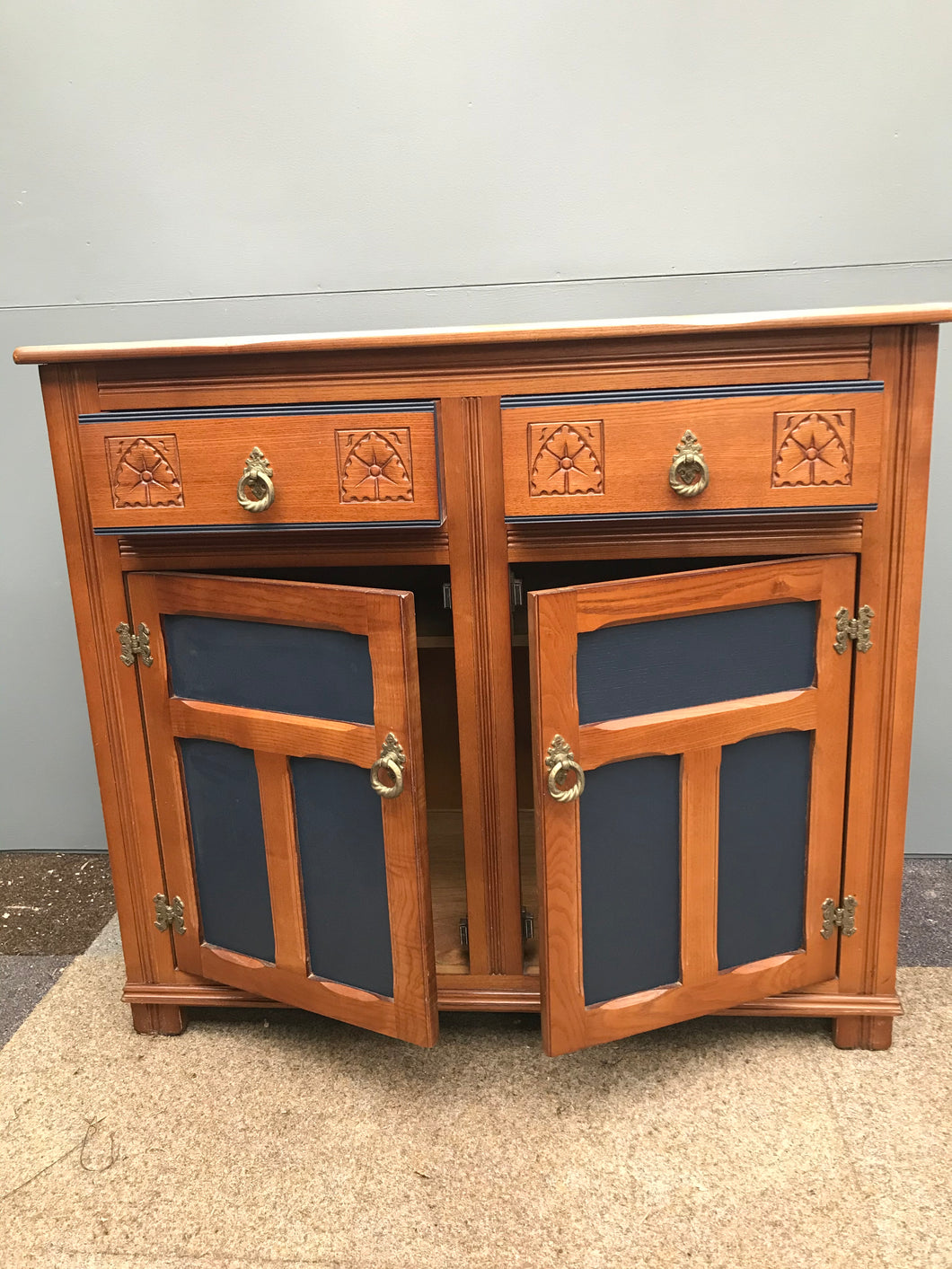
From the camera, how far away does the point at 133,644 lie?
1388mm

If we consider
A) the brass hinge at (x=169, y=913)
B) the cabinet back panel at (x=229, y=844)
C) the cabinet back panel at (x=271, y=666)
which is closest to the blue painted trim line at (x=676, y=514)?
the cabinet back panel at (x=271, y=666)

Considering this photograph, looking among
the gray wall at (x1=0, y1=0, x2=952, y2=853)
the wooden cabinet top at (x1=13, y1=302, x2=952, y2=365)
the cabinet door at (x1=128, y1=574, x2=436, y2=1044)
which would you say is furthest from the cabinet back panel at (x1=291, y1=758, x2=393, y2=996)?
the gray wall at (x1=0, y1=0, x2=952, y2=853)

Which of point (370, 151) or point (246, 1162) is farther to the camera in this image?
point (370, 151)

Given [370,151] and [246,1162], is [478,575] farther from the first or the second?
[370,151]

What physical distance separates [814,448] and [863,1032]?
979 millimetres

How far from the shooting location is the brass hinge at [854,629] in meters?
1.28

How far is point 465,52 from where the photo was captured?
1.71m

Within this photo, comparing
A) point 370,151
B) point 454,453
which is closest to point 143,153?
point 370,151

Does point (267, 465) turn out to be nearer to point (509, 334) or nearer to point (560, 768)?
point (509, 334)

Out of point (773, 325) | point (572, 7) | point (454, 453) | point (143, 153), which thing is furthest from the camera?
point (143, 153)

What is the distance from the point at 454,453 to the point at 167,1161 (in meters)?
1.12

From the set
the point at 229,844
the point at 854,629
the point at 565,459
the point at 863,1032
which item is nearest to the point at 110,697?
the point at 229,844

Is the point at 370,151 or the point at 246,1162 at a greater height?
the point at 370,151

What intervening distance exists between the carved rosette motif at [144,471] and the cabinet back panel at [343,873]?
444 mm
